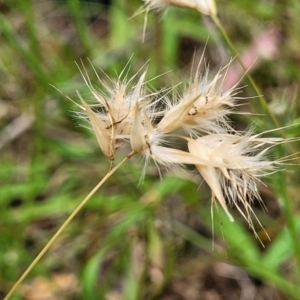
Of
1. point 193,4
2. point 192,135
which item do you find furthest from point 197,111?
point 193,4

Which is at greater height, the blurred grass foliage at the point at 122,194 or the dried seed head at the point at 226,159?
the dried seed head at the point at 226,159

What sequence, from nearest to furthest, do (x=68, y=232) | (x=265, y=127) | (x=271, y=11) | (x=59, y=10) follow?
(x=265, y=127) → (x=68, y=232) → (x=271, y=11) → (x=59, y=10)

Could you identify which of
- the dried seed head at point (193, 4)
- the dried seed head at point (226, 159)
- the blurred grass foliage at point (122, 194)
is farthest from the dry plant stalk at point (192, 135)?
the blurred grass foliage at point (122, 194)

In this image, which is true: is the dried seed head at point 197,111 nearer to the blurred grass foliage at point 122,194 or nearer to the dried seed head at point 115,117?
the dried seed head at point 115,117

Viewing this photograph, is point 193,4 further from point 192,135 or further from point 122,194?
point 122,194

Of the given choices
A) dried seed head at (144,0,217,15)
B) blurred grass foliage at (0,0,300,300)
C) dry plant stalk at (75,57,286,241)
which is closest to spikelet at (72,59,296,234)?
dry plant stalk at (75,57,286,241)

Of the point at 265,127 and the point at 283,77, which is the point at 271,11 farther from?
the point at 265,127

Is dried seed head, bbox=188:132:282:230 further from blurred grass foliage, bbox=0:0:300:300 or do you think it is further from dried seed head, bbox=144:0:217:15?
blurred grass foliage, bbox=0:0:300:300

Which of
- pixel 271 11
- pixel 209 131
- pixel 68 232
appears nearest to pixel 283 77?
pixel 271 11
